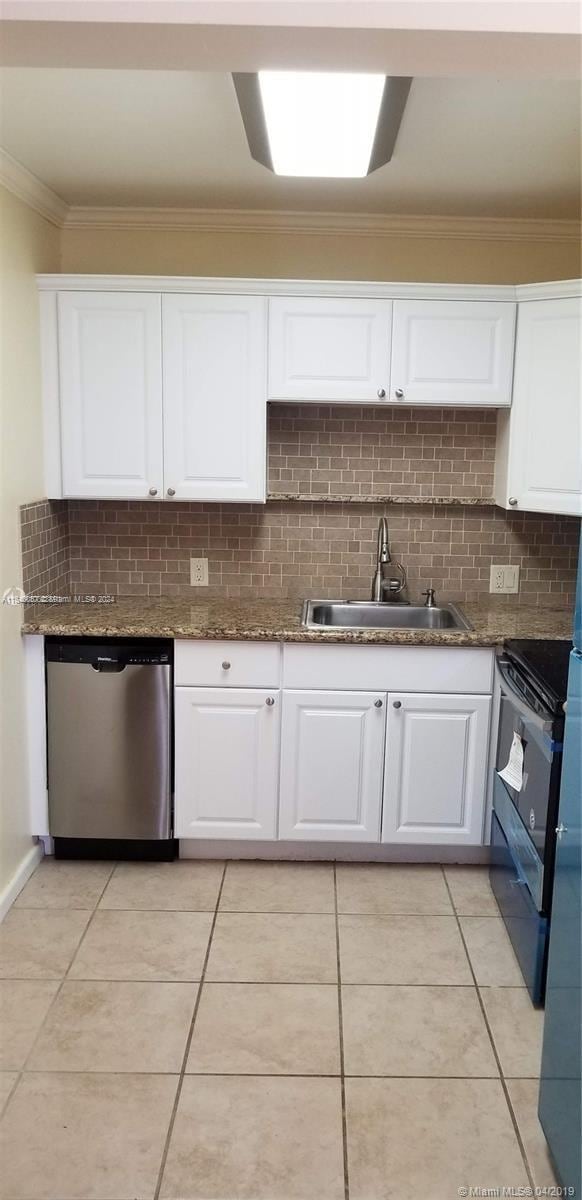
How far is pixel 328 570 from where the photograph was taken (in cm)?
354

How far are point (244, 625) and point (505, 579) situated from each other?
1.16 metres

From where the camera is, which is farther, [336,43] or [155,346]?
[155,346]

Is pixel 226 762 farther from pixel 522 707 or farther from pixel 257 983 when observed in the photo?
pixel 522 707

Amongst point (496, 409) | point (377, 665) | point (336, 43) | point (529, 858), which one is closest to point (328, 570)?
point (377, 665)

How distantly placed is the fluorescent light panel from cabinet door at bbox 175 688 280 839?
165cm

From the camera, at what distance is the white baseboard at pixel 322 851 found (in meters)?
3.15

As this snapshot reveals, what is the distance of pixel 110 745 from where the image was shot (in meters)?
3.02

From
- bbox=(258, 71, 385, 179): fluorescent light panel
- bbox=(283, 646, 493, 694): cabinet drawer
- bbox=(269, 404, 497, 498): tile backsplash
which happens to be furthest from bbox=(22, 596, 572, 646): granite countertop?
bbox=(258, 71, 385, 179): fluorescent light panel

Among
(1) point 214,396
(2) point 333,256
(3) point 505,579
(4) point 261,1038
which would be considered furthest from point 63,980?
(2) point 333,256

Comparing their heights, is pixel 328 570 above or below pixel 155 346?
below

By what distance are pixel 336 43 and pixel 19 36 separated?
45 cm

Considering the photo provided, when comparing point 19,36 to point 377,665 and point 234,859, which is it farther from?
point 234,859

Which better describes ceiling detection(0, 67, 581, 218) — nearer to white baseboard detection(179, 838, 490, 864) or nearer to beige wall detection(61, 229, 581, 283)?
beige wall detection(61, 229, 581, 283)

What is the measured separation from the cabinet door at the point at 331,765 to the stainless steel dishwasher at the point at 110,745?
0.43 m
